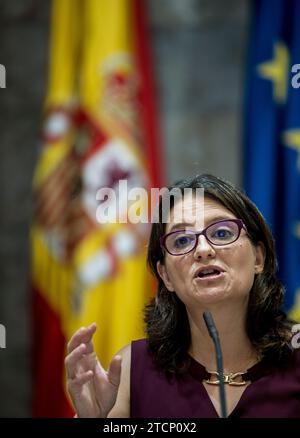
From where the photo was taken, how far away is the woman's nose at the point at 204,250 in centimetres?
121

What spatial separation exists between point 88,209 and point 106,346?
570 millimetres

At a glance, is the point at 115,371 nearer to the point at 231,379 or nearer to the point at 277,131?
the point at 231,379

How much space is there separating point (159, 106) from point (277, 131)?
0.71 metres

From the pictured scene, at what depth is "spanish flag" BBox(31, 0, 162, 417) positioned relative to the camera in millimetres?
2574

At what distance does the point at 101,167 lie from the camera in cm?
257

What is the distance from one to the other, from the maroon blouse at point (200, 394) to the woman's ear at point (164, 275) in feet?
0.50

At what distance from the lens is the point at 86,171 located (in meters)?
2.57

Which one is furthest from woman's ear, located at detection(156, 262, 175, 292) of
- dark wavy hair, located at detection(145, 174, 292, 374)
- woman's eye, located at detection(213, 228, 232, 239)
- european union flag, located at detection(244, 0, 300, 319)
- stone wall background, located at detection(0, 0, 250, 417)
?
stone wall background, located at detection(0, 0, 250, 417)

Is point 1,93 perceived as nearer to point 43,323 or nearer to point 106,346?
point 43,323

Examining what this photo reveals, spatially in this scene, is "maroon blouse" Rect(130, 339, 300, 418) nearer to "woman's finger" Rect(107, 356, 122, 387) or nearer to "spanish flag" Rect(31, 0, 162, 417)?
"woman's finger" Rect(107, 356, 122, 387)

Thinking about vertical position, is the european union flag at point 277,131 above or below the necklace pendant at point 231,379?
above

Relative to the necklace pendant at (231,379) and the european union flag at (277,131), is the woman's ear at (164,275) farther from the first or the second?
the european union flag at (277,131)

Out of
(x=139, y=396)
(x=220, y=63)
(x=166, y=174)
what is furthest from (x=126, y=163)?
(x=139, y=396)

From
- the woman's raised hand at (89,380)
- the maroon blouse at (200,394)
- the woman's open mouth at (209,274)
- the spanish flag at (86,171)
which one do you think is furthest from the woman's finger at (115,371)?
the spanish flag at (86,171)
